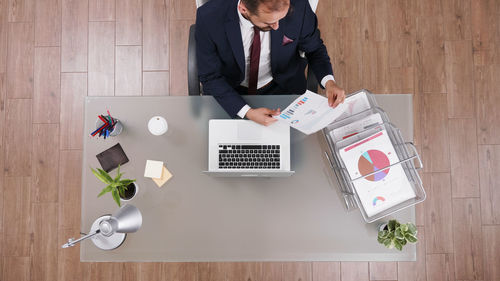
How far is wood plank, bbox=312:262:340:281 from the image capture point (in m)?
2.20

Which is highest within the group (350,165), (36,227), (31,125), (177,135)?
(31,125)

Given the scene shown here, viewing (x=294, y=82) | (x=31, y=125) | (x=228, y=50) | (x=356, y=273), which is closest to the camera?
(x=228, y=50)

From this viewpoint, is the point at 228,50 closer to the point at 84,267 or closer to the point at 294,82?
the point at 294,82

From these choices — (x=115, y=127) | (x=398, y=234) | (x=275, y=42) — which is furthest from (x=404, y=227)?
(x=115, y=127)

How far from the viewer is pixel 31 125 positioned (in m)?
2.34

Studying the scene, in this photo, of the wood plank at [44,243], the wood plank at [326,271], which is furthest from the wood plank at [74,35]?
the wood plank at [326,271]

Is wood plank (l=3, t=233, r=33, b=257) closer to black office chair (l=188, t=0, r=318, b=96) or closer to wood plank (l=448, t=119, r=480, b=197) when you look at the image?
black office chair (l=188, t=0, r=318, b=96)

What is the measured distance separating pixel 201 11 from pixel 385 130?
889mm

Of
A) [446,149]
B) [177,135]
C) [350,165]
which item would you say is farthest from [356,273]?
[177,135]

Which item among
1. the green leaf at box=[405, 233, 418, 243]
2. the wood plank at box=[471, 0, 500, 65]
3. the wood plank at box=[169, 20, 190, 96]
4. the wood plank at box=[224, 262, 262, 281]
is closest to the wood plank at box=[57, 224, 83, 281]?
the wood plank at box=[224, 262, 262, 281]

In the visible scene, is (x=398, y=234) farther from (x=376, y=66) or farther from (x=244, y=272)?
(x=376, y=66)

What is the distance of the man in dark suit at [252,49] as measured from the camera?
4.41 feet

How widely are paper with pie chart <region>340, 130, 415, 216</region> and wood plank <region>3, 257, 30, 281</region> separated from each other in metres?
2.21

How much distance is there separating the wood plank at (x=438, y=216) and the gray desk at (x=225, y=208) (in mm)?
987
